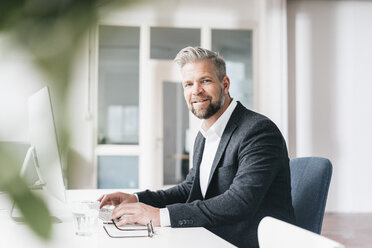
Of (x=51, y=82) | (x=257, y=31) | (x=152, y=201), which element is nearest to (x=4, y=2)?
(x=51, y=82)

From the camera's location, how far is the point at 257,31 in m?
5.92

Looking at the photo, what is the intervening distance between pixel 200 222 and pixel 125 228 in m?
0.26

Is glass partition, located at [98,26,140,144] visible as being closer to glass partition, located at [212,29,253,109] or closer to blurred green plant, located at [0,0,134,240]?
glass partition, located at [212,29,253,109]

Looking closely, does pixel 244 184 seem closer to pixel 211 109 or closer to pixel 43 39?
pixel 211 109

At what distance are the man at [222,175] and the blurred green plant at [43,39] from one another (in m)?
1.23

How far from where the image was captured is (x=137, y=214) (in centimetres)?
137

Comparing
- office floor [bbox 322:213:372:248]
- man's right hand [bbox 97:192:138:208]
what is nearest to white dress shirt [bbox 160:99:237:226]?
man's right hand [bbox 97:192:138:208]

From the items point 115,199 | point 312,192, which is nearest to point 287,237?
point 312,192

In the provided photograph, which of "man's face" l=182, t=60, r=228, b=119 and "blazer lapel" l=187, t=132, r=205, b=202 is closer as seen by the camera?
"blazer lapel" l=187, t=132, r=205, b=202

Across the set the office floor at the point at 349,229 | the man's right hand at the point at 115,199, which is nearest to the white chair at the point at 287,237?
the man's right hand at the point at 115,199

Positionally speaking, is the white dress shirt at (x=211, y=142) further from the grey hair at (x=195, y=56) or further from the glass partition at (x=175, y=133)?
the glass partition at (x=175, y=133)

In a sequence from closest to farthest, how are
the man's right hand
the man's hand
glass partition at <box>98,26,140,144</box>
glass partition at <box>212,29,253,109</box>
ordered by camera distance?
the man's hand < the man's right hand < glass partition at <box>98,26,140,144</box> < glass partition at <box>212,29,253,109</box>

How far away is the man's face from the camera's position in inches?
79.4

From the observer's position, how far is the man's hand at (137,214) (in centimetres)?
136
